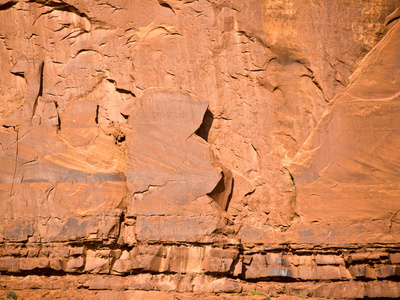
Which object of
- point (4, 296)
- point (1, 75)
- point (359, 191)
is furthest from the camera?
point (1, 75)

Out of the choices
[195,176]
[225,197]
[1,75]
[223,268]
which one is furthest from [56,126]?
[223,268]

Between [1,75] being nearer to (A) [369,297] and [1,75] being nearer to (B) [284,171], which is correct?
(B) [284,171]

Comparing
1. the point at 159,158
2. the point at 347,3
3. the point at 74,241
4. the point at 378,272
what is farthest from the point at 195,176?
the point at 347,3

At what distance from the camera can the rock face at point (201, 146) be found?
7.48 meters

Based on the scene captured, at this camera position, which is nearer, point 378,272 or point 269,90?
point 378,272

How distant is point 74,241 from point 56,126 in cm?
184

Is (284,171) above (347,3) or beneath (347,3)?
beneath

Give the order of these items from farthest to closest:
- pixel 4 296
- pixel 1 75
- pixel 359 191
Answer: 1. pixel 1 75
2. pixel 359 191
3. pixel 4 296

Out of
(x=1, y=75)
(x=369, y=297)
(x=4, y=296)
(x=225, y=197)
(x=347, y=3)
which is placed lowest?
(x=4, y=296)

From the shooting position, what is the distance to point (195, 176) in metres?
7.55

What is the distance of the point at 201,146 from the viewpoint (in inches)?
301

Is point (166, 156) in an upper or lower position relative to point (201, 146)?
lower

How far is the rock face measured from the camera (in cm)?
748

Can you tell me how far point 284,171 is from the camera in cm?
789
